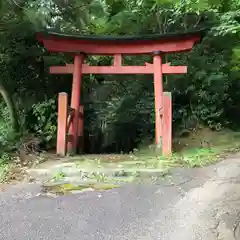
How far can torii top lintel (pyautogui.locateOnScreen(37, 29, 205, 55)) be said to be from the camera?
→ 891 centimetres

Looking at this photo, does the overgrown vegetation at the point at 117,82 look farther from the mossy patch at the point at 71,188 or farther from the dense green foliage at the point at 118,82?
the mossy patch at the point at 71,188

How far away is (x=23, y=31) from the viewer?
969 cm

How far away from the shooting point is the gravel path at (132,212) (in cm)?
344

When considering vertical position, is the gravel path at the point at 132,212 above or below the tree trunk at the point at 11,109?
below

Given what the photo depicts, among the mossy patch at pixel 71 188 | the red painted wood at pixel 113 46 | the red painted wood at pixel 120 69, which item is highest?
the red painted wood at pixel 113 46

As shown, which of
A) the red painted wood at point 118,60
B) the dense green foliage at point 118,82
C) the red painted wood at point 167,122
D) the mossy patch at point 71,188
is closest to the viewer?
the mossy patch at point 71,188

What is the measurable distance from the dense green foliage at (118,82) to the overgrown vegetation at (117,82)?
0.03m

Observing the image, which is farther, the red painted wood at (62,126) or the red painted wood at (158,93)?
the red painted wood at (158,93)

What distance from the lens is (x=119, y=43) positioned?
363 inches

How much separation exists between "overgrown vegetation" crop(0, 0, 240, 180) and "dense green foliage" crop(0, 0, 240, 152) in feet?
0.09

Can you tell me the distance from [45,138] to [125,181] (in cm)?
481

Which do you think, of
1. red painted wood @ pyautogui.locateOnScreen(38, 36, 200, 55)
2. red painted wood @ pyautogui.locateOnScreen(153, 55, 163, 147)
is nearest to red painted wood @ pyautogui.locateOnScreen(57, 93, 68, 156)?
red painted wood @ pyautogui.locateOnScreen(38, 36, 200, 55)

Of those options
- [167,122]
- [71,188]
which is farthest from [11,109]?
[71,188]

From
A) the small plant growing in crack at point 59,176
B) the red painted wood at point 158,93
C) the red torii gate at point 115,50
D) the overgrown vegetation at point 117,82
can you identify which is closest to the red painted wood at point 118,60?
the red torii gate at point 115,50
